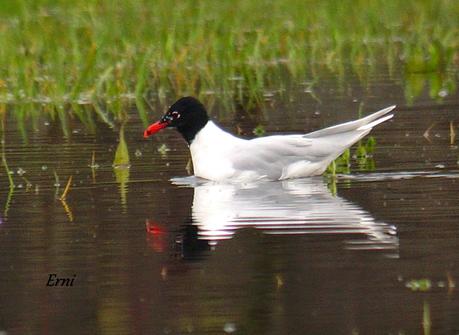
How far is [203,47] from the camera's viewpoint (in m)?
18.1

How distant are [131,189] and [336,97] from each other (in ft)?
17.2

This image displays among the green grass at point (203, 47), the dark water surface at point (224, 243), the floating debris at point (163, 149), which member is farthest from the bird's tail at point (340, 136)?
the green grass at point (203, 47)

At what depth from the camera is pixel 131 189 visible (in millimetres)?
10148

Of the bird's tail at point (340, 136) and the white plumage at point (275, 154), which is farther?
the bird's tail at point (340, 136)

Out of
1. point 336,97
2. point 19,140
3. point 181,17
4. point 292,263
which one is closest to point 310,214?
point 292,263

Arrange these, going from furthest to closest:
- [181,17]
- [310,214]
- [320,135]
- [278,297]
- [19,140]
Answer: [181,17], [19,140], [320,135], [310,214], [278,297]

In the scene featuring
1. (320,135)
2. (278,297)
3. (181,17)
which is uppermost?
(181,17)

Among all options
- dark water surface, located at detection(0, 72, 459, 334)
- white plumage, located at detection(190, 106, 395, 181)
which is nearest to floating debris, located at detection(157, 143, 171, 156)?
dark water surface, located at detection(0, 72, 459, 334)

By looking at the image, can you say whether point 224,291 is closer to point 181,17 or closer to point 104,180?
point 104,180

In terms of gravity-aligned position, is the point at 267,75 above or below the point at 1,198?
above

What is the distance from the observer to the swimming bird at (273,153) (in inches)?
427

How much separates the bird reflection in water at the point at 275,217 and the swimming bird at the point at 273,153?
0.74 ft

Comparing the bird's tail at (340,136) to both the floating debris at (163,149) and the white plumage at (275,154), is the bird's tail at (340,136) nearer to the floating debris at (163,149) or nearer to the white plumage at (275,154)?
the white plumage at (275,154)

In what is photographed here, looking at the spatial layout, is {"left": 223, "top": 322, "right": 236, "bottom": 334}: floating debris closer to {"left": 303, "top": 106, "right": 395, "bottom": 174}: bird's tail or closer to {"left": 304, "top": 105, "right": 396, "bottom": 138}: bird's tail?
{"left": 303, "top": 106, "right": 395, "bottom": 174}: bird's tail
